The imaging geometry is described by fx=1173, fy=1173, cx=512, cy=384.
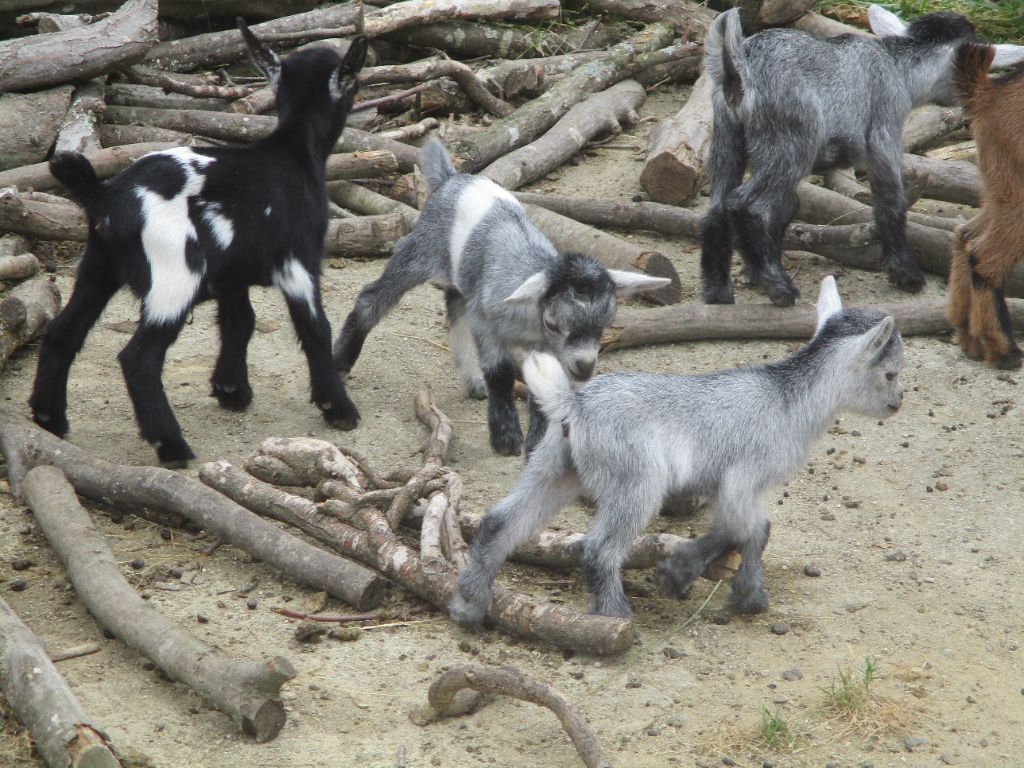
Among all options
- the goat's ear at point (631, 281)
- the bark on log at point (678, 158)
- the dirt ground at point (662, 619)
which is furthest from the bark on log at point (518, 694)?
the bark on log at point (678, 158)

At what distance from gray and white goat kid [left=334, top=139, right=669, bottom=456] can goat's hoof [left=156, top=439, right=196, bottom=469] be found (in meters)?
1.25

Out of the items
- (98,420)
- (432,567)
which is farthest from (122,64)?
(432,567)

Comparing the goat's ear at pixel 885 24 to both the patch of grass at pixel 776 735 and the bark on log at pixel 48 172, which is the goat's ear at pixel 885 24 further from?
the patch of grass at pixel 776 735

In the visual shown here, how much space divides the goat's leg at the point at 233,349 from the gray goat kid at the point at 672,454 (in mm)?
2215

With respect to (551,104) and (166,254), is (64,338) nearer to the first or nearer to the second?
(166,254)

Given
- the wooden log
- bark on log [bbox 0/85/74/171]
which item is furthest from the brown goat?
bark on log [bbox 0/85/74/171]

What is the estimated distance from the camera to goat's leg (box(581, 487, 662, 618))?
13.2ft

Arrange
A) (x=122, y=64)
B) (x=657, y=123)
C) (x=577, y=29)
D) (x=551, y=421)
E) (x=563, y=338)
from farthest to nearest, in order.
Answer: (x=577, y=29)
(x=657, y=123)
(x=122, y=64)
(x=563, y=338)
(x=551, y=421)

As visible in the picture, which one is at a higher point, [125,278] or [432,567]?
[125,278]

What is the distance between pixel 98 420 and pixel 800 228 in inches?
174

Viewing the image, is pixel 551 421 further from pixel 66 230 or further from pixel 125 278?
pixel 66 230

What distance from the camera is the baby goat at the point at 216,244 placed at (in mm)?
5172

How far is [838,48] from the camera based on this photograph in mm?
6988

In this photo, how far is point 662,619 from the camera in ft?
14.4
